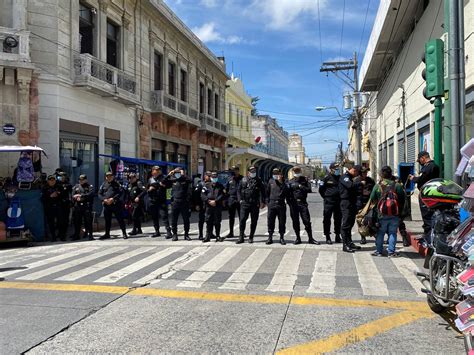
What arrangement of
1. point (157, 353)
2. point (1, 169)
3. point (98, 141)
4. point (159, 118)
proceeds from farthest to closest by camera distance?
point (159, 118) → point (98, 141) → point (1, 169) → point (157, 353)

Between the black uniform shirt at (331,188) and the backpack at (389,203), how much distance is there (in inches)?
60.2

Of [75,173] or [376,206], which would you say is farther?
[75,173]

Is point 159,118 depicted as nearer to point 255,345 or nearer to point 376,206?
point 376,206

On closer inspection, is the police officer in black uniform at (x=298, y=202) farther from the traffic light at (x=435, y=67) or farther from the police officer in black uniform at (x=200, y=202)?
the traffic light at (x=435, y=67)

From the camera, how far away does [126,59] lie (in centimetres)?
2038

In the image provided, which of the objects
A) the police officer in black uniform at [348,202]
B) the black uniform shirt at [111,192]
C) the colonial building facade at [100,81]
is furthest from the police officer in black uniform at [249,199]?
the colonial building facade at [100,81]

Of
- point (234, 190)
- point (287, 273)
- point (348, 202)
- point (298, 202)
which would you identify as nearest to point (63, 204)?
point (234, 190)

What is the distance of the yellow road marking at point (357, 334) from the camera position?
409 cm

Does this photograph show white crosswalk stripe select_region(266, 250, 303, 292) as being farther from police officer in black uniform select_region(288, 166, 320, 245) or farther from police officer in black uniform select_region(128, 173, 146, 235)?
police officer in black uniform select_region(128, 173, 146, 235)

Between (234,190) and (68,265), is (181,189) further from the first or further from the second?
(68,265)

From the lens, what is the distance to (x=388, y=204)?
8281 millimetres

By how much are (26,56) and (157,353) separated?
501 inches

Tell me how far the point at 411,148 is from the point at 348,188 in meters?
10.7

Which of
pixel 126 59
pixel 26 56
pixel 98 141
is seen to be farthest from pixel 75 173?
pixel 126 59
